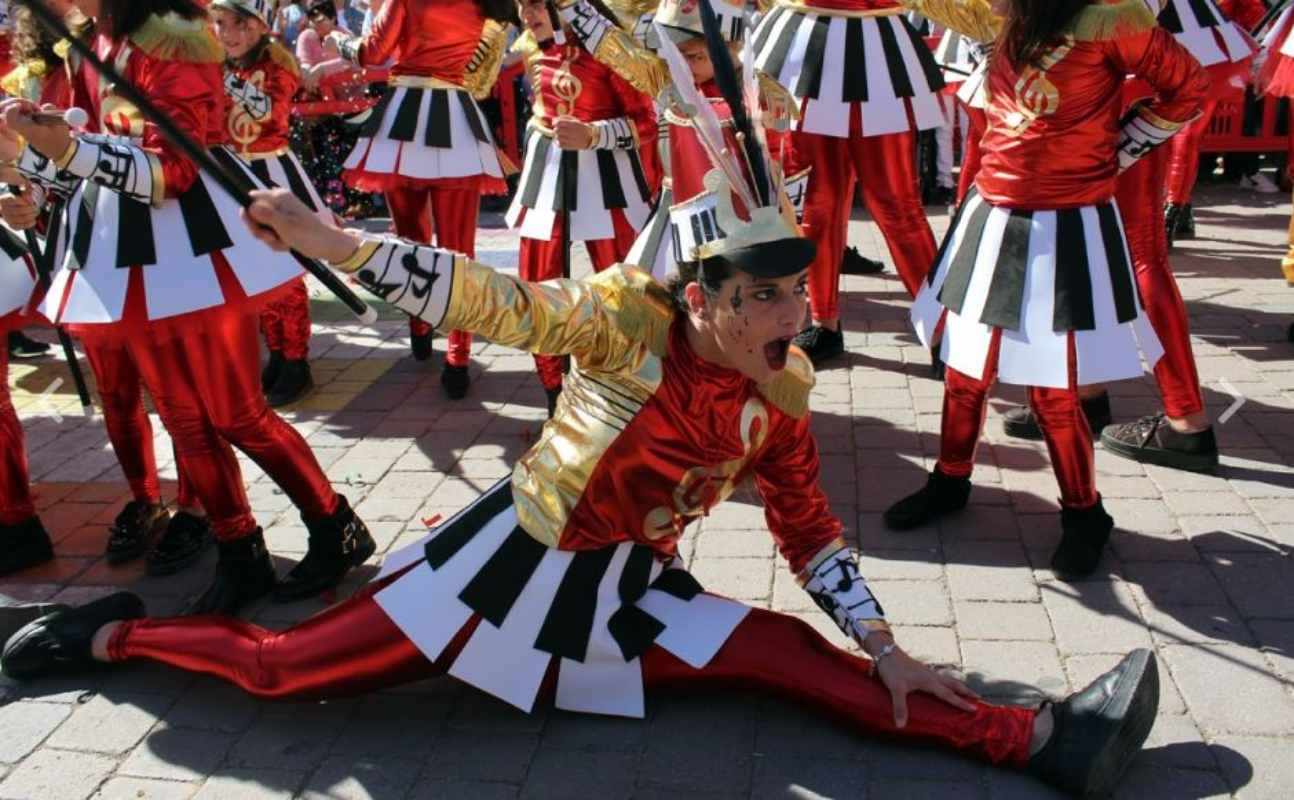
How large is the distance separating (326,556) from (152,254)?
1.05 metres

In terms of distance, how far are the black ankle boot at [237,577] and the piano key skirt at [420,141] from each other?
2157 mm

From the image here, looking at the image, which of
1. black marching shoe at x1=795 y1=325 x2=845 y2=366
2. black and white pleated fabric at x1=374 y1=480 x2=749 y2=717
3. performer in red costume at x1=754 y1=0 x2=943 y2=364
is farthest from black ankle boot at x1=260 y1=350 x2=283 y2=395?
black and white pleated fabric at x1=374 y1=480 x2=749 y2=717

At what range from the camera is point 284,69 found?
5332 mm

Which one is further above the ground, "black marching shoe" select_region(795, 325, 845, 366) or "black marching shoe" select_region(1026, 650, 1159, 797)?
"black marching shoe" select_region(1026, 650, 1159, 797)

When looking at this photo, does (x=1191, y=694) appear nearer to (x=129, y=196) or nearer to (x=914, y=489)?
(x=914, y=489)

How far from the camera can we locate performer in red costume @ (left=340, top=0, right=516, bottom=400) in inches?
210

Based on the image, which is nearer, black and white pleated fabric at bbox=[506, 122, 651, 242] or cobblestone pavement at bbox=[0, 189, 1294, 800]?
cobblestone pavement at bbox=[0, 189, 1294, 800]

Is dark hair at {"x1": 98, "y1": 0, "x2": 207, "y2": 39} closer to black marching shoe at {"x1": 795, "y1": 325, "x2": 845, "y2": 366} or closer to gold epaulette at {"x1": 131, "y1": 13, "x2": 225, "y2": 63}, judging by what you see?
gold epaulette at {"x1": 131, "y1": 13, "x2": 225, "y2": 63}

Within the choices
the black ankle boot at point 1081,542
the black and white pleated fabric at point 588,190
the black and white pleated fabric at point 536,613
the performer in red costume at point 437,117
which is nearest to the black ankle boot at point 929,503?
the black ankle boot at point 1081,542

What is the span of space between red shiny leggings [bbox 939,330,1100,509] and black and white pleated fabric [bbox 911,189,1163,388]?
5 centimetres

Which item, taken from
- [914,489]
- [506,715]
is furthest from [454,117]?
[506,715]

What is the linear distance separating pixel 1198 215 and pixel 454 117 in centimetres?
541

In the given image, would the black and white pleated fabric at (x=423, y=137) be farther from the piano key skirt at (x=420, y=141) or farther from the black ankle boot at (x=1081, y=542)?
the black ankle boot at (x=1081, y=542)

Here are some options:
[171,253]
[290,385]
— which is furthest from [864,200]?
[171,253]
